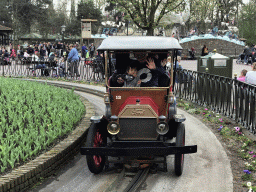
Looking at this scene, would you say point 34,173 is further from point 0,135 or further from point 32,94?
point 32,94

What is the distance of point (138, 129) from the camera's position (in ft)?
19.9

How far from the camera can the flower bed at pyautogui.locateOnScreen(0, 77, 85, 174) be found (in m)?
5.89

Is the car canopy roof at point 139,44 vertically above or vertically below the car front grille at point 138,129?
above

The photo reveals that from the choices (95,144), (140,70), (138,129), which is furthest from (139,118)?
(140,70)

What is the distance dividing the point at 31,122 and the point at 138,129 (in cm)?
252

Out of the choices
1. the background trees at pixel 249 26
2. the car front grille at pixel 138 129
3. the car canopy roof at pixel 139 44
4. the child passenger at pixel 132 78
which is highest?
the background trees at pixel 249 26

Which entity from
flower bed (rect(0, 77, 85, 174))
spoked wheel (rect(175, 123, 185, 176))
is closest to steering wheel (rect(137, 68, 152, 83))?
spoked wheel (rect(175, 123, 185, 176))

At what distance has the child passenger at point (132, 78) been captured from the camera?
675 centimetres

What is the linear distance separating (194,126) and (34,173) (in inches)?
201

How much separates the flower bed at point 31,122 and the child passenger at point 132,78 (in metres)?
1.60

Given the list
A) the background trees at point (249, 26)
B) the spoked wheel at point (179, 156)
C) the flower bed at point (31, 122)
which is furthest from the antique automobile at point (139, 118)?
the background trees at point (249, 26)

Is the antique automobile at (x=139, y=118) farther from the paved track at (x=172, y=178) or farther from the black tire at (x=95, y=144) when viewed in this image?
the paved track at (x=172, y=178)

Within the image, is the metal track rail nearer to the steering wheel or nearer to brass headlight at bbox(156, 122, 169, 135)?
brass headlight at bbox(156, 122, 169, 135)

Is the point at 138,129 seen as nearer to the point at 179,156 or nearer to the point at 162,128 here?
the point at 162,128
